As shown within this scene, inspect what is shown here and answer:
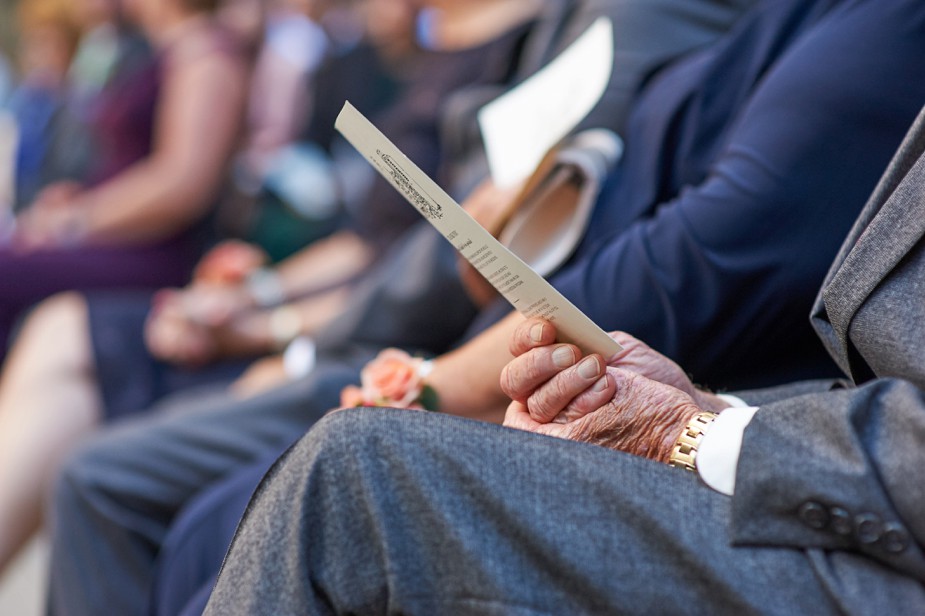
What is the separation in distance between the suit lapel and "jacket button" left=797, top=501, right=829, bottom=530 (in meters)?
0.16

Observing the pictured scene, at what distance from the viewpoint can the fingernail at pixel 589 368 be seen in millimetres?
665

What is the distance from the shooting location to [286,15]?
3354mm

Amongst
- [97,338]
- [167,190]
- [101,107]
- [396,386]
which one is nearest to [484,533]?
[396,386]

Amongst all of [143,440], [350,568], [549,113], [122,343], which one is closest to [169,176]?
[122,343]

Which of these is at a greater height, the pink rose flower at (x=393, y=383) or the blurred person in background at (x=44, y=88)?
the blurred person in background at (x=44, y=88)

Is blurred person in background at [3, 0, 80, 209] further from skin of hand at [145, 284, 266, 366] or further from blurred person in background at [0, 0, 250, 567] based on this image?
skin of hand at [145, 284, 266, 366]

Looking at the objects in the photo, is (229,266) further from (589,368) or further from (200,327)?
(589,368)

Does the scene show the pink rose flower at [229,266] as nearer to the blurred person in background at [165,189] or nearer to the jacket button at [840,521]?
the blurred person in background at [165,189]

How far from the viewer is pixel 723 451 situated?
61 cm

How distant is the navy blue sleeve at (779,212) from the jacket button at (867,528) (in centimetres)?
28

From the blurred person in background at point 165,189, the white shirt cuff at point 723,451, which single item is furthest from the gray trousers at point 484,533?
the blurred person in background at point 165,189

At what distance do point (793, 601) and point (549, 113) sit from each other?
2.21 ft

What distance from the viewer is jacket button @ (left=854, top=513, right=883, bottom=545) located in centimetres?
55

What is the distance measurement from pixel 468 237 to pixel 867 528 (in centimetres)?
29
